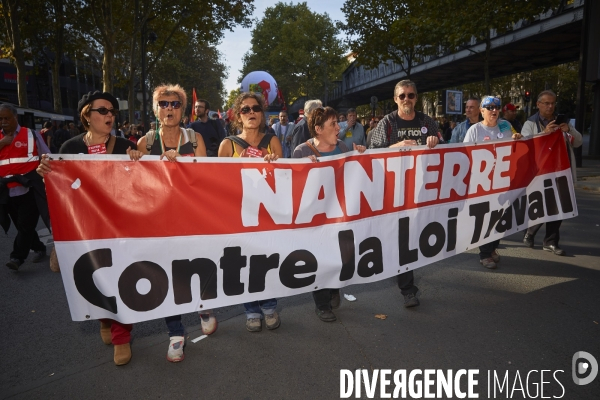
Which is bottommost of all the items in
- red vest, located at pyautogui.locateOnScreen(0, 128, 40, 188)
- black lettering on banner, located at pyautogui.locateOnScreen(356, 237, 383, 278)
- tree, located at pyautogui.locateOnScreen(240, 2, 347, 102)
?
black lettering on banner, located at pyautogui.locateOnScreen(356, 237, 383, 278)

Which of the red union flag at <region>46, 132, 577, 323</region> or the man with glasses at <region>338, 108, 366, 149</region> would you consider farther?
the man with glasses at <region>338, 108, 366, 149</region>

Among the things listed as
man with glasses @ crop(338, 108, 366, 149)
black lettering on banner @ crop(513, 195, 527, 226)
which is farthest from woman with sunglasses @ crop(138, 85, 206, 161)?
man with glasses @ crop(338, 108, 366, 149)

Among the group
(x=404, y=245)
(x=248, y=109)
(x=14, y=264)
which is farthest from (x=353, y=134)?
(x=14, y=264)

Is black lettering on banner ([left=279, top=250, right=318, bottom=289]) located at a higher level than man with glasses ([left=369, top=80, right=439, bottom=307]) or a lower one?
lower

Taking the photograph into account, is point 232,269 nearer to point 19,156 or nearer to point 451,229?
point 451,229

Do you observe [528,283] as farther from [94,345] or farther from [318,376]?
[94,345]

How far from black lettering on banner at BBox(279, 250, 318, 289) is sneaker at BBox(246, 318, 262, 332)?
446 millimetres

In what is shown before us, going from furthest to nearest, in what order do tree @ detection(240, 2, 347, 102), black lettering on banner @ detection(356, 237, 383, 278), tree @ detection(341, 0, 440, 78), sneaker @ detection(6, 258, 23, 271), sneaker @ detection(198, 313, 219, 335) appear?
1. tree @ detection(240, 2, 347, 102)
2. tree @ detection(341, 0, 440, 78)
3. sneaker @ detection(6, 258, 23, 271)
4. black lettering on banner @ detection(356, 237, 383, 278)
5. sneaker @ detection(198, 313, 219, 335)

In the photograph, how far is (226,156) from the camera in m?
3.69

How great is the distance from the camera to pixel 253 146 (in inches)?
146

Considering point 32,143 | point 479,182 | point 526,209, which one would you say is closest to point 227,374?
point 479,182

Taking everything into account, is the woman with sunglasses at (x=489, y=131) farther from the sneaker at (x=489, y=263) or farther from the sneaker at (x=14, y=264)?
the sneaker at (x=14, y=264)

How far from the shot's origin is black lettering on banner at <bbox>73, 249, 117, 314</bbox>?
9.94 feet

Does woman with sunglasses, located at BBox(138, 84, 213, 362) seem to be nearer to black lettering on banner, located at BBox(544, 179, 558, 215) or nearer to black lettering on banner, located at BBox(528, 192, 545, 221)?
black lettering on banner, located at BBox(528, 192, 545, 221)
